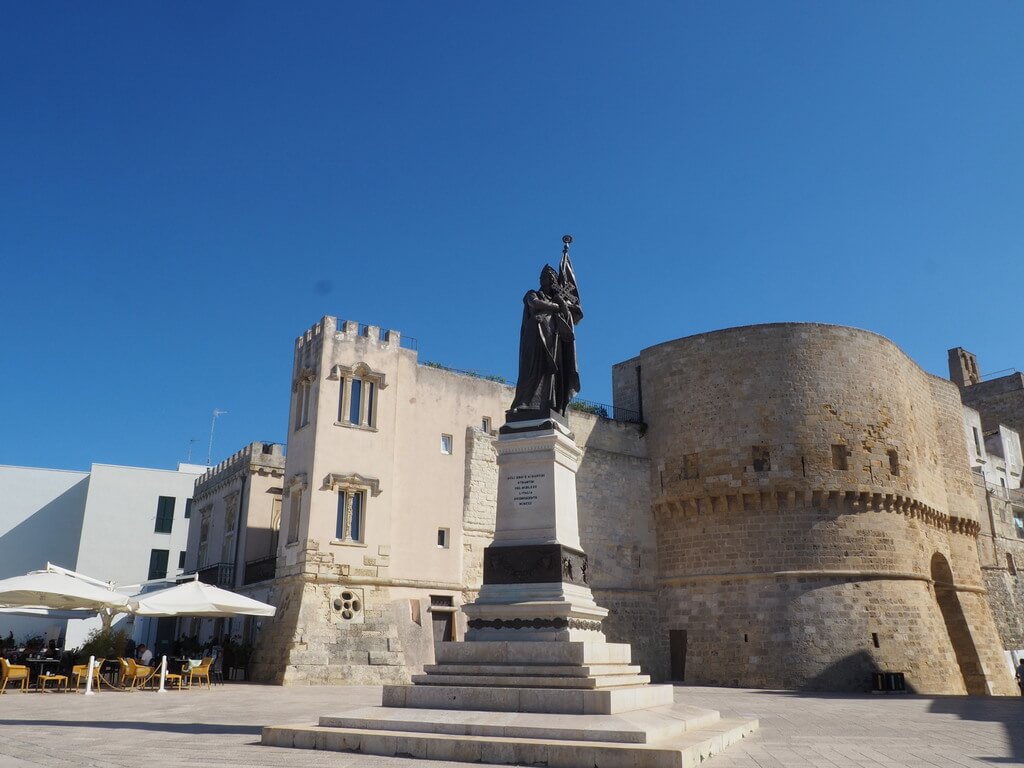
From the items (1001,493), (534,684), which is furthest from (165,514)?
(1001,493)

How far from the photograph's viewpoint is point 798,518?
25531mm

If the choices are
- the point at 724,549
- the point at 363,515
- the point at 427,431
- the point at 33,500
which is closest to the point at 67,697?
the point at 363,515

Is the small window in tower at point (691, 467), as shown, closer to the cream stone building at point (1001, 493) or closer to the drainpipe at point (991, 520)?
the cream stone building at point (1001, 493)

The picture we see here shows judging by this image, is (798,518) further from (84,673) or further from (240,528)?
(84,673)

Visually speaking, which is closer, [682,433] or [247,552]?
[247,552]

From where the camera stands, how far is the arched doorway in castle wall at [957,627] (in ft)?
92.4

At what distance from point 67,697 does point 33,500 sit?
31017 millimetres

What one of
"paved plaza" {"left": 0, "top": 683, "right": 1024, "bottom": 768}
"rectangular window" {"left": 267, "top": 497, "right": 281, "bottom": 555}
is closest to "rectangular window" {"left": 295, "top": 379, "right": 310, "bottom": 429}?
"rectangular window" {"left": 267, "top": 497, "right": 281, "bottom": 555}

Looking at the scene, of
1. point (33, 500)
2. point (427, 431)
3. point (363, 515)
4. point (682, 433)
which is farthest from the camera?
point (33, 500)

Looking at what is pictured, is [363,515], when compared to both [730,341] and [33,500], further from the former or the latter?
[33,500]

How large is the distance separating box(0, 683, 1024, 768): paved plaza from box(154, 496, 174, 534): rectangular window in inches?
1055

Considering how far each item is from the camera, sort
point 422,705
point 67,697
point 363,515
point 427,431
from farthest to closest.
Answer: point 427,431
point 363,515
point 67,697
point 422,705

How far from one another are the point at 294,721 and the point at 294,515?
43.8 ft

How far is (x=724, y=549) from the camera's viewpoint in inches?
1030
